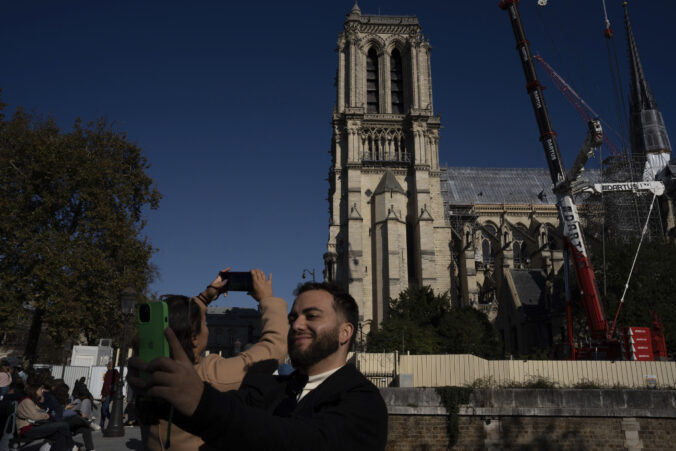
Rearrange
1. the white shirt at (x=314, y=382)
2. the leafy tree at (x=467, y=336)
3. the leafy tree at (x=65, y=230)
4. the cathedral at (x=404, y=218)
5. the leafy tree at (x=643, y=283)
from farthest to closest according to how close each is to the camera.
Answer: the cathedral at (x=404, y=218) < the leafy tree at (x=467, y=336) < the leafy tree at (x=643, y=283) < the leafy tree at (x=65, y=230) < the white shirt at (x=314, y=382)

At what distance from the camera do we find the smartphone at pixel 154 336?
1.34m

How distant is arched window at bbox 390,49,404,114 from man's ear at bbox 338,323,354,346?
4102cm

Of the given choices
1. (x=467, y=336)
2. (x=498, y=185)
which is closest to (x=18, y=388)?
(x=467, y=336)

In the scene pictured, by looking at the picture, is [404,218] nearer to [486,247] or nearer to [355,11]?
[486,247]

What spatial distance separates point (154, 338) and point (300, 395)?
79 centimetres

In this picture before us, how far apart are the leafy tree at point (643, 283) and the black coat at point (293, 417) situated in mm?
26327

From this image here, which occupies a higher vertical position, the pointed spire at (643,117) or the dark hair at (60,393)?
the pointed spire at (643,117)

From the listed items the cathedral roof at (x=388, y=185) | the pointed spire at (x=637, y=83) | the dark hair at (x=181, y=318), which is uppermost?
the pointed spire at (x=637, y=83)

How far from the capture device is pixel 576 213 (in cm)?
2189

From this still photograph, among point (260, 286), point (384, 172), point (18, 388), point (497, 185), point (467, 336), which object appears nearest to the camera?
point (260, 286)

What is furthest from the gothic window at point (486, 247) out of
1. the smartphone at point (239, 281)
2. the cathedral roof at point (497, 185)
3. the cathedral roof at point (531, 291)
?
the smartphone at point (239, 281)

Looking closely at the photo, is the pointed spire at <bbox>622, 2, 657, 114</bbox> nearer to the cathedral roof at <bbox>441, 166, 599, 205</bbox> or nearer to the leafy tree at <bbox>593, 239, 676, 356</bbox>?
the cathedral roof at <bbox>441, 166, 599, 205</bbox>

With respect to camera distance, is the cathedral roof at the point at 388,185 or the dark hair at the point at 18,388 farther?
the cathedral roof at the point at 388,185

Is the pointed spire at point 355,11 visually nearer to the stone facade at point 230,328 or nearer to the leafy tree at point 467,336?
the leafy tree at point 467,336
